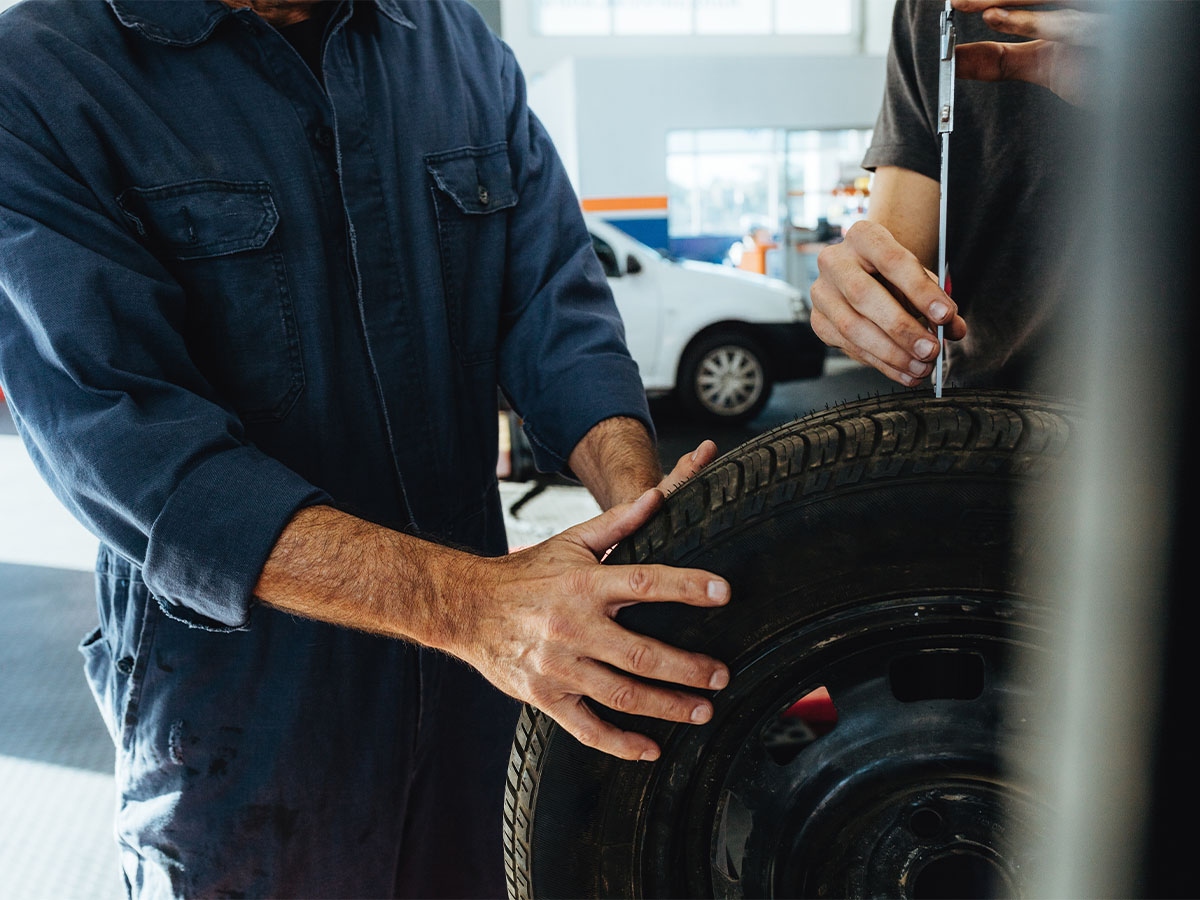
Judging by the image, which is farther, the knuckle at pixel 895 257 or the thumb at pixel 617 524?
the knuckle at pixel 895 257

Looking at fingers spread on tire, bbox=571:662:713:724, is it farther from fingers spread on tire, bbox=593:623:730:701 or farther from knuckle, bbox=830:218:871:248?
knuckle, bbox=830:218:871:248

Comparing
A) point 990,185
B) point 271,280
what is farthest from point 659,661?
point 990,185

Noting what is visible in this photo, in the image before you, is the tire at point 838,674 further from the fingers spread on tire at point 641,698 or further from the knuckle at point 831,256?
the knuckle at point 831,256

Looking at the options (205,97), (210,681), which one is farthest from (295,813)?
(205,97)

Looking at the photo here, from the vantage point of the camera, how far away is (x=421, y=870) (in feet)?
4.09

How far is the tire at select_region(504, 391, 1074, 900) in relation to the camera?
0.65 m

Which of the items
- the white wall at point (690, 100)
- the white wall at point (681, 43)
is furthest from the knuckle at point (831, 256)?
the white wall at point (681, 43)

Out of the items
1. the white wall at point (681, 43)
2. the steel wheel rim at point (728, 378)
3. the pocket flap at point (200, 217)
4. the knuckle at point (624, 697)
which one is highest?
the white wall at point (681, 43)

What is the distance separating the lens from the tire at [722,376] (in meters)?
5.76

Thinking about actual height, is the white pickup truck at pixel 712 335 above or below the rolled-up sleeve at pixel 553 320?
below

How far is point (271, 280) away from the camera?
3.43 feet

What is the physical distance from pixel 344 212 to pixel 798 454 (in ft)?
2.14

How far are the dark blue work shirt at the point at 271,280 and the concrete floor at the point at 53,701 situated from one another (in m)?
1.02

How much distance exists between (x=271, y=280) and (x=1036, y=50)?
0.80 meters
